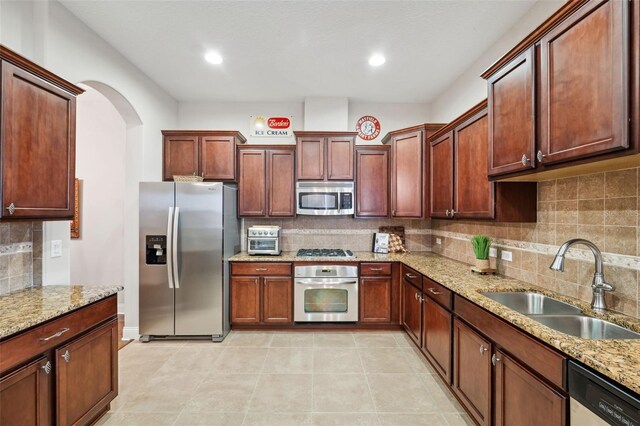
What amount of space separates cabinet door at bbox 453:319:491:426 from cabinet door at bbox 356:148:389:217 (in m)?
1.96

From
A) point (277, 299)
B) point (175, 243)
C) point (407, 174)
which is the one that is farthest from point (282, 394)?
point (407, 174)

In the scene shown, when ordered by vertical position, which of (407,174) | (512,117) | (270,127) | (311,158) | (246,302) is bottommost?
(246,302)

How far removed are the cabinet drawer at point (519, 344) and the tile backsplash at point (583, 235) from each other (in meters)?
0.65

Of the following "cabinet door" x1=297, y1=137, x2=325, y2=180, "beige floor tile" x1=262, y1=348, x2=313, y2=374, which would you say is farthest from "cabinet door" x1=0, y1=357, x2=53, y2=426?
"cabinet door" x1=297, y1=137, x2=325, y2=180

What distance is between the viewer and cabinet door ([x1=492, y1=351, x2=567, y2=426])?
4.12ft

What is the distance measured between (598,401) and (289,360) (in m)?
2.40

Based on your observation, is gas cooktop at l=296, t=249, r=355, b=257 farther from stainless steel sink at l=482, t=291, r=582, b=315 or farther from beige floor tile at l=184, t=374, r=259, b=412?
stainless steel sink at l=482, t=291, r=582, b=315

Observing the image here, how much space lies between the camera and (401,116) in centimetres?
429

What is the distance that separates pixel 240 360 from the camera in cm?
289

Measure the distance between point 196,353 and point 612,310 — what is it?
11.2ft

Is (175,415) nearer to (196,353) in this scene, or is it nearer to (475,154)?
(196,353)

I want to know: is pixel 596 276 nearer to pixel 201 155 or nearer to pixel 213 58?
pixel 213 58

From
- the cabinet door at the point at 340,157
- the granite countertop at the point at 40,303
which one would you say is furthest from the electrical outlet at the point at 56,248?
the cabinet door at the point at 340,157

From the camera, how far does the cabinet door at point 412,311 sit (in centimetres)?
293
